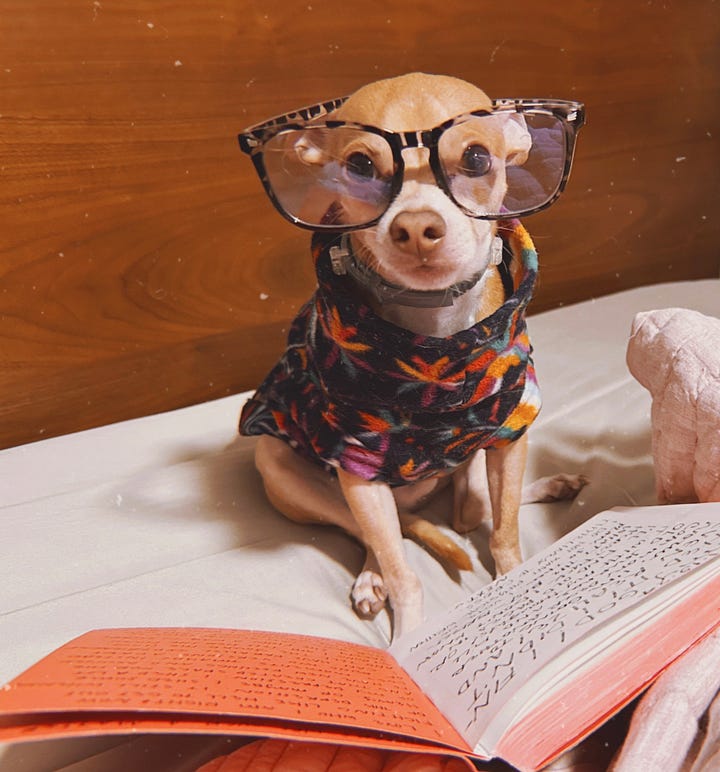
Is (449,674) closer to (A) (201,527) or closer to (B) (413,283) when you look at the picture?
(B) (413,283)

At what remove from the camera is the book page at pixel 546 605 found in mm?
567

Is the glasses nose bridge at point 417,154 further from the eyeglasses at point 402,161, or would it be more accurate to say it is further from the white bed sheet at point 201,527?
the white bed sheet at point 201,527

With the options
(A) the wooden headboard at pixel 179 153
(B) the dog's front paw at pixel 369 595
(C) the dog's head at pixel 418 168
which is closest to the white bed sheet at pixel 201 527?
(B) the dog's front paw at pixel 369 595

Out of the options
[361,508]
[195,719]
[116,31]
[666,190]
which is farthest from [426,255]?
[666,190]

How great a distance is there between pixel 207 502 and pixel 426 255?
0.51m

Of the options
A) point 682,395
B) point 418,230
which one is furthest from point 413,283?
point 682,395

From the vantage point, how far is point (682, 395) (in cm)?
82

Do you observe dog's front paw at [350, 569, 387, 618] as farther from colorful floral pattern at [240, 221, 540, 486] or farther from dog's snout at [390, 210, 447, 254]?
dog's snout at [390, 210, 447, 254]

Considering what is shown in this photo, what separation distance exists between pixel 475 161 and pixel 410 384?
0.22m

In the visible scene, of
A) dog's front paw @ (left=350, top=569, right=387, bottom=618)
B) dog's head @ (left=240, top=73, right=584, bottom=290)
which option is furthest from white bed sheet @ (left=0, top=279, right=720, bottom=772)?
dog's head @ (left=240, top=73, right=584, bottom=290)

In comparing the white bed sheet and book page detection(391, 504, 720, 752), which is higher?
book page detection(391, 504, 720, 752)

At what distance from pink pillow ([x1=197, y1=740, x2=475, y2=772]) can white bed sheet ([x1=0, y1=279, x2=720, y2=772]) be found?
6.1 inches

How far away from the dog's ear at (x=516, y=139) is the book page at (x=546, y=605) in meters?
0.37

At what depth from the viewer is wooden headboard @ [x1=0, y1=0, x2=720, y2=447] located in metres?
1.17
